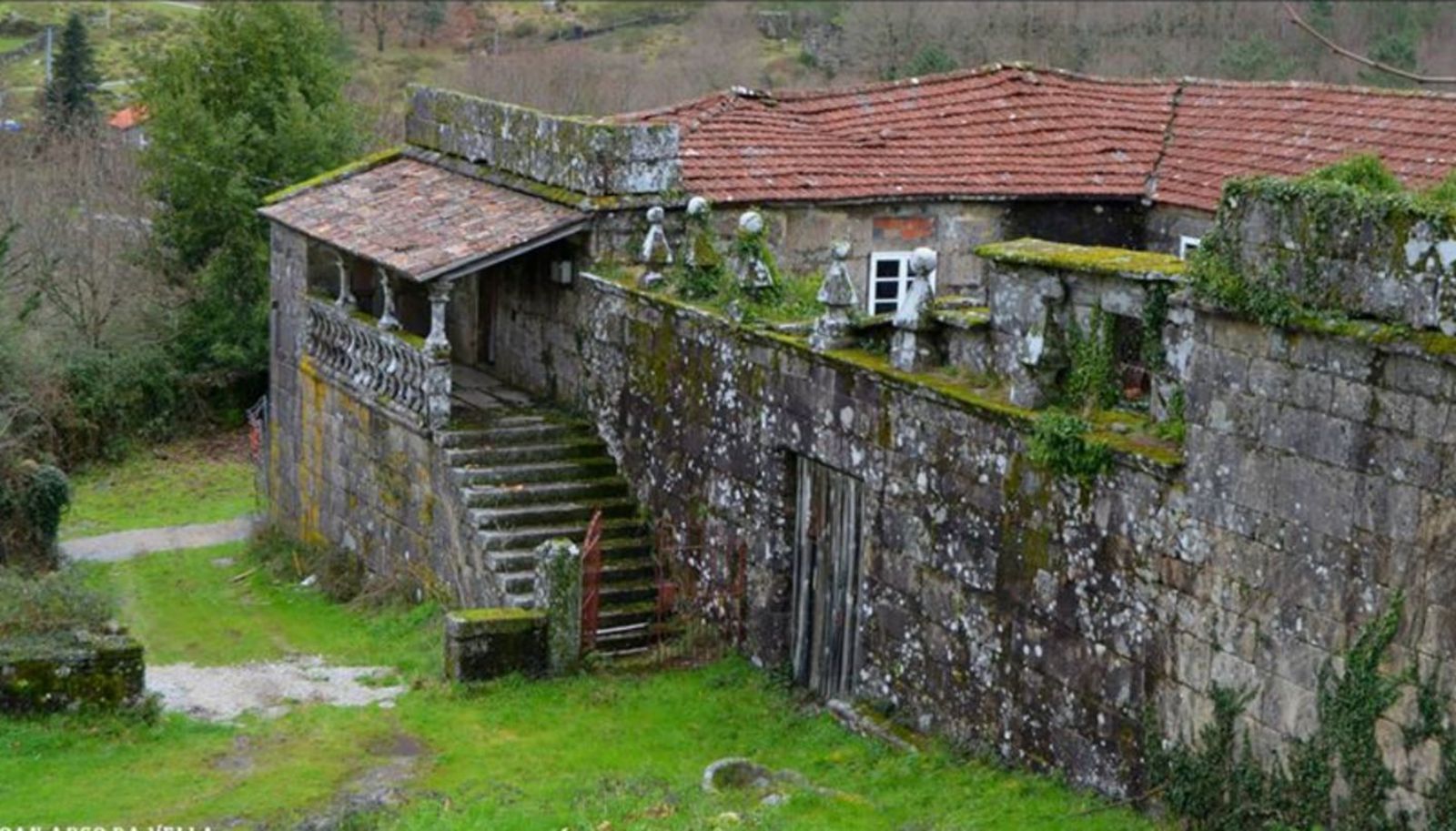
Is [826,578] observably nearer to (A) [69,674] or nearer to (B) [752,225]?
(B) [752,225]

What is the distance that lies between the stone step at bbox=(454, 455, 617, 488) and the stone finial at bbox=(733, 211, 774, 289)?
2704mm

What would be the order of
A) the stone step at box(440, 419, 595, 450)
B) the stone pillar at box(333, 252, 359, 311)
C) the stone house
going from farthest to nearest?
the stone pillar at box(333, 252, 359, 311) < the stone step at box(440, 419, 595, 450) < the stone house

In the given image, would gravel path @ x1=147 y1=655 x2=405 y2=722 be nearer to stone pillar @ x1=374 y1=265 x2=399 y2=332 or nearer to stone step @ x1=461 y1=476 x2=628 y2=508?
stone step @ x1=461 y1=476 x2=628 y2=508

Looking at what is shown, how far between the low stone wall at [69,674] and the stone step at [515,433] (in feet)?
13.5

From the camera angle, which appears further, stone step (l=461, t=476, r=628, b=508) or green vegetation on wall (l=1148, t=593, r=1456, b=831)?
stone step (l=461, t=476, r=628, b=508)

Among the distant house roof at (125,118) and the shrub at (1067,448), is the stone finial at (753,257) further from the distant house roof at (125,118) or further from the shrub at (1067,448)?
the distant house roof at (125,118)

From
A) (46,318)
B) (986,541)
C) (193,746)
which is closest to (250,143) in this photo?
(46,318)

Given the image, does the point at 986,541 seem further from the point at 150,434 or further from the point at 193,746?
the point at 150,434

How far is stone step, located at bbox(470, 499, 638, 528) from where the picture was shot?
56.5ft

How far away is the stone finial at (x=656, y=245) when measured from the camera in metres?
17.5

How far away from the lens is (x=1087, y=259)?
39.3ft

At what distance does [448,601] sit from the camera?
1809 cm

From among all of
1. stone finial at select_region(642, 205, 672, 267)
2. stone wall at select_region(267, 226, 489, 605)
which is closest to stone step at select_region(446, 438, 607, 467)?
stone wall at select_region(267, 226, 489, 605)

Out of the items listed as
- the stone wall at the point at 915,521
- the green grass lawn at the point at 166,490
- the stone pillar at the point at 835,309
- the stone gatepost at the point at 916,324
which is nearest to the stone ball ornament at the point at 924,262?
the stone gatepost at the point at 916,324
